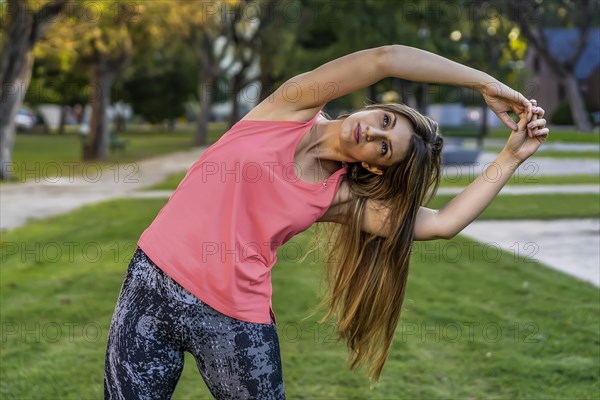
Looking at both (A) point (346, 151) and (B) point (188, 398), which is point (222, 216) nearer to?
(A) point (346, 151)

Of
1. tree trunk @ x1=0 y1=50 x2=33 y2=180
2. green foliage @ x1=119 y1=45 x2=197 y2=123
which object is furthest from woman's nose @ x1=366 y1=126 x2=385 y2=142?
green foliage @ x1=119 y1=45 x2=197 y2=123

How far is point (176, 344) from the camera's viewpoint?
2.44m

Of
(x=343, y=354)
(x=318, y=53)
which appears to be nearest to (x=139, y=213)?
(x=343, y=354)

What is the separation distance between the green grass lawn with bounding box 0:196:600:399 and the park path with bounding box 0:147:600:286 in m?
0.60

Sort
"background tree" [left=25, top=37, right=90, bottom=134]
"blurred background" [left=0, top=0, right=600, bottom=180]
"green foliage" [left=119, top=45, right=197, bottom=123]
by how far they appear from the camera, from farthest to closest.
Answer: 1. "green foliage" [left=119, top=45, right=197, bottom=123]
2. "background tree" [left=25, top=37, right=90, bottom=134]
3. "blurred background" [left=0, top=0, right=600, bottom=180]

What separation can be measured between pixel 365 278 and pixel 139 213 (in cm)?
1120

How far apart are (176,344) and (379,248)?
0.73 metres

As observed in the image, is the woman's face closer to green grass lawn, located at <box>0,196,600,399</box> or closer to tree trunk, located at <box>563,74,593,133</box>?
green grass lawn, located at <box>0,196,600,399</box>

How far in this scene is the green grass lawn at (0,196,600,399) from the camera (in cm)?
539

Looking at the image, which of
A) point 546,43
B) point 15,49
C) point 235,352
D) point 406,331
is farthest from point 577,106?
point 235,352

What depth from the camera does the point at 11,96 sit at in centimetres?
2014

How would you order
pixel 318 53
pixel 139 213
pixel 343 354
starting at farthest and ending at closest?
pixel 318 53, pixel 139 213, pixel 343 354

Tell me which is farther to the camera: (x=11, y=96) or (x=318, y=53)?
(x=318, y=53)

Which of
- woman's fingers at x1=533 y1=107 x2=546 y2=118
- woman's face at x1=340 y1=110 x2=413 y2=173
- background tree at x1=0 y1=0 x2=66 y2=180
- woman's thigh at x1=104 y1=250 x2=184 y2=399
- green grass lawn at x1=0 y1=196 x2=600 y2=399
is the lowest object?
background tree at x1=0 y1=0 x2=66 y2=180
